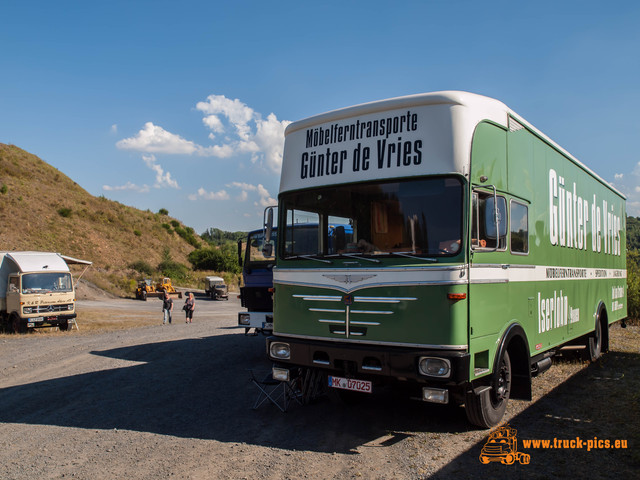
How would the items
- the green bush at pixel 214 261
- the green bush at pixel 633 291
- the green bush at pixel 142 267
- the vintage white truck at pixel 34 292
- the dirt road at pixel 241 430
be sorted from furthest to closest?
the green bush at pixel 214 261 < the green bush at pixel 142 267 < the green bush at pixel 633 291 < the vintage white truck at pixel 34 292 < the dirt road at pixel 241 430

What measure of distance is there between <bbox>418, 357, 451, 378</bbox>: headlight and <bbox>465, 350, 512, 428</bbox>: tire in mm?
644

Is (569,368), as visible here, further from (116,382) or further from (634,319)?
(634,319)

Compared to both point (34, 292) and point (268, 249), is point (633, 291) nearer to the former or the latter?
point (268, 249)

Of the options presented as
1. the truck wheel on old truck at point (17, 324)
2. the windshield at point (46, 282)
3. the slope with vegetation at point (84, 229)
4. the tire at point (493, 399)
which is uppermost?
the slope with vegetation at point (84, 229)

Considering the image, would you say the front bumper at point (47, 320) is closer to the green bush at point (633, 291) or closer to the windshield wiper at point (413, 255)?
the windshield wiper at point (413, 255)

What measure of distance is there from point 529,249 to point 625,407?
103 inches

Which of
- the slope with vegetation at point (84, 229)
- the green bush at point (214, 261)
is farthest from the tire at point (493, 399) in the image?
the green bush at point (214, 261)

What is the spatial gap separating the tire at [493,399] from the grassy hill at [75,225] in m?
43.6

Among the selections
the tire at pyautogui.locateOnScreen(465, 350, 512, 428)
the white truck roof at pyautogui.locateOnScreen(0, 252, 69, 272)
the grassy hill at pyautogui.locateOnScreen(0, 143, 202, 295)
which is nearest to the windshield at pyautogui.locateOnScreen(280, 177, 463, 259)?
the tire at pyautogui.locateOnScreen(465, 350, 512, 428)

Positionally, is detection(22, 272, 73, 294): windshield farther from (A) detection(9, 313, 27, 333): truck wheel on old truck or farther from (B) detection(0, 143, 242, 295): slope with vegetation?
(B) detection(0, 143, 242, 295): slope with vegetation

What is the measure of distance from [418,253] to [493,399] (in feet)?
6.97

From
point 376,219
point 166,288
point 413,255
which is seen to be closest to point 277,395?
point 376,219

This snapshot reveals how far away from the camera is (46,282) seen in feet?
64.3

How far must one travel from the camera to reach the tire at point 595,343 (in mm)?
10250
